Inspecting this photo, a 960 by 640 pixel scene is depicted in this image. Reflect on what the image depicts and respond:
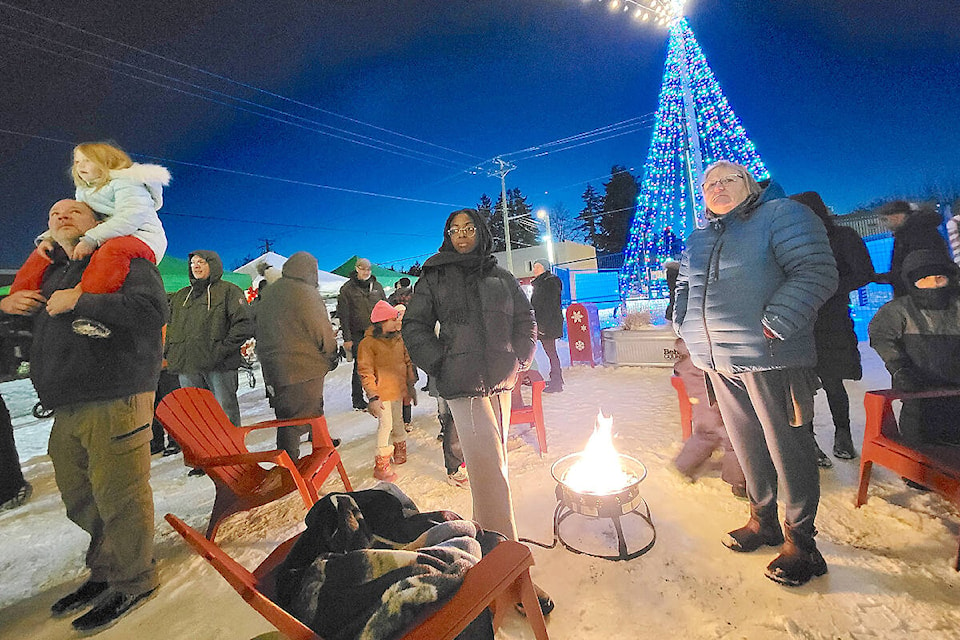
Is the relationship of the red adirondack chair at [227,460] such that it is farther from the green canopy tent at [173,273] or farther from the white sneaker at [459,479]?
the green canopy tent at [173,273]

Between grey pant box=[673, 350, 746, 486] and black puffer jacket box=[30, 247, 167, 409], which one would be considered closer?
black puffer jacket box=[30, 247, 167, 409]

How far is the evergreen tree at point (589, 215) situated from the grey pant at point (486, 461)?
34.7 m

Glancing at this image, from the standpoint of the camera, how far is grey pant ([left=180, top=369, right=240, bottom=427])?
13.3 feet

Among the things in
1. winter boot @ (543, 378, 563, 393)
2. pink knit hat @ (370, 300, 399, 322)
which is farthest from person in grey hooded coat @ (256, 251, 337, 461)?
winter boot @ (543, 378, 563, 393)

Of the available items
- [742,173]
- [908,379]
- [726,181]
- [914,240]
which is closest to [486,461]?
[726,181]

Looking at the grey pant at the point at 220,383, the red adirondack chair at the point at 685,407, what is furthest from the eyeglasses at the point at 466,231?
the grey pant at the point at 220,383

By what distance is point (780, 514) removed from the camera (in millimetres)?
Answer: 2541

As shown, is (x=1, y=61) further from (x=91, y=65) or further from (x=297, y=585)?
(x=297, y=585)

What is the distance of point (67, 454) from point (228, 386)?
77.3 inches

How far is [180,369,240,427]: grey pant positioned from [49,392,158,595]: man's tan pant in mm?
1852

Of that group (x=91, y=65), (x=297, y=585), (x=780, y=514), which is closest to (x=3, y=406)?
(x=297, y=585)

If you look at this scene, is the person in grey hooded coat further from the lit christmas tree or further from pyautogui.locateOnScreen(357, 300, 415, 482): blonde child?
the lit christmas tree

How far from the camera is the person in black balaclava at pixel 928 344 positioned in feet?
7.84

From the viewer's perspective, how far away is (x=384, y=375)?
382 centimetres
